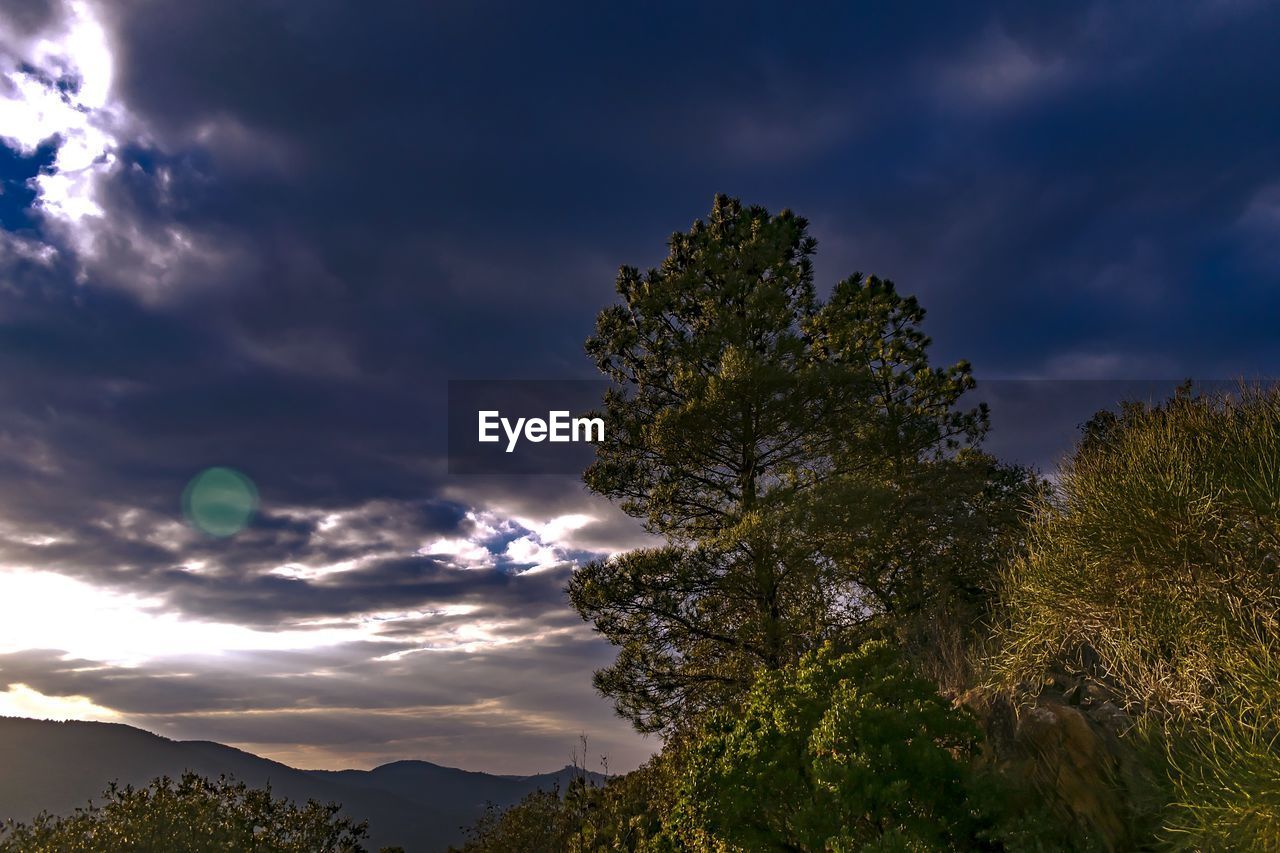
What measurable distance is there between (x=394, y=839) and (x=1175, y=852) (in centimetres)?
15615

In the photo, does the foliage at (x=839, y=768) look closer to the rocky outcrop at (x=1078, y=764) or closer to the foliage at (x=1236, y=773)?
the rocky outcrop at (x=1078, y=764)

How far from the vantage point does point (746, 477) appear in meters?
22.1

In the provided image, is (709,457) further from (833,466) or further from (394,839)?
(394,839)

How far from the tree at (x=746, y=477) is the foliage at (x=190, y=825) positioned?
7.19m

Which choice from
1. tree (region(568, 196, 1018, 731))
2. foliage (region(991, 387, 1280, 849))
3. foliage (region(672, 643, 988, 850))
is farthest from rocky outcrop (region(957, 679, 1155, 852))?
tree (region(568, 196, 1018, 731))

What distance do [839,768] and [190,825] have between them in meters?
11.0

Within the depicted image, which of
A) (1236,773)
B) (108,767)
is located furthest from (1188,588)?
(108,767)

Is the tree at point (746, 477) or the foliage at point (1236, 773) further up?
the tree at point (746, 477)

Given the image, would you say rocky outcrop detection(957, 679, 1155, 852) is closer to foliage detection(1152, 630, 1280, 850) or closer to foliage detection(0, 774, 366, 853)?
foliage detection(1152, 630, 1280, 850)

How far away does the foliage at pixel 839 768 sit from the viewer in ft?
31.4

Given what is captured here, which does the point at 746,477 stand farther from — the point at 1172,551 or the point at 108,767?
the point at 108,767

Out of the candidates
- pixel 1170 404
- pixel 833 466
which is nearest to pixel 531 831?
pixel 833 466

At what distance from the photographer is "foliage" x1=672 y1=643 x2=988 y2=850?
377 inches

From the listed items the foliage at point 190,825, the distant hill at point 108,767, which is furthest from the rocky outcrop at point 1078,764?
the distant hill at point 108,767
